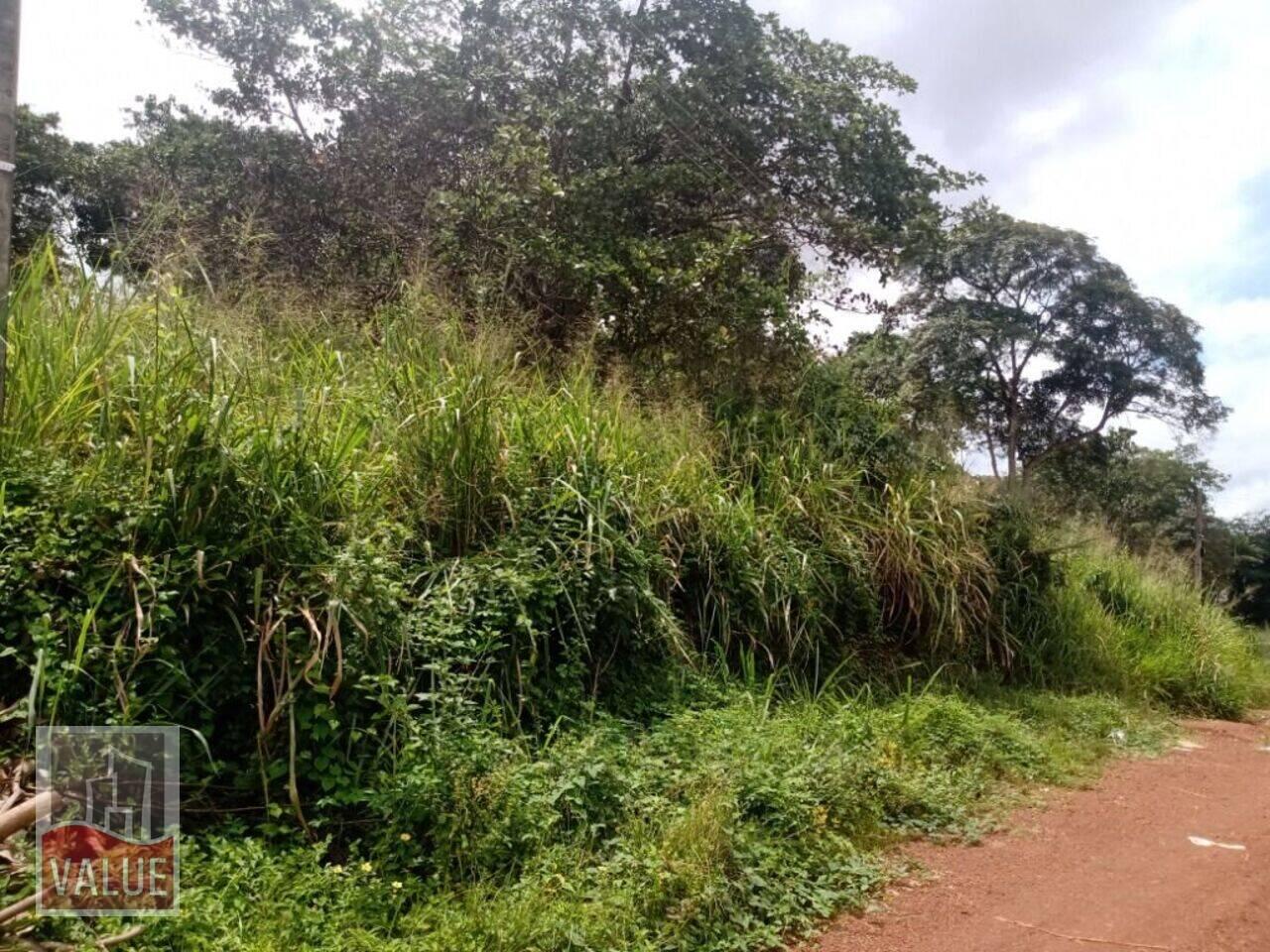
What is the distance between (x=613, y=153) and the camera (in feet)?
29.2

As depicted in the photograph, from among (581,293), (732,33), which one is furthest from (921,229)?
(581,293)

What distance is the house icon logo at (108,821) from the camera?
2.63m

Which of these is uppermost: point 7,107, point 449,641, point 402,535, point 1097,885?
point 7,107

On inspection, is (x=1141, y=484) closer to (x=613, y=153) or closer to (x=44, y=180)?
(x=613, y=153)

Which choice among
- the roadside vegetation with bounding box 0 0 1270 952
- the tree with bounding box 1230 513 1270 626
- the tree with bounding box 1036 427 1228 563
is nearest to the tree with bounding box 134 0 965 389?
the roadside vegetation with bounding box 0 0 1270 952

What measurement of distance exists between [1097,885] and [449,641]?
9.81ft

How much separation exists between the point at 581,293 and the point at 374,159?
2917mm

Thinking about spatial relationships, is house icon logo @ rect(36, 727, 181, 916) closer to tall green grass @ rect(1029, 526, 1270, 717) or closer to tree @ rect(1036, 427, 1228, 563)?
tall green grass @ rect(1029, 526, 1270, 717)

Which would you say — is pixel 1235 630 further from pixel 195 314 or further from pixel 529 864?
pixel 195 314

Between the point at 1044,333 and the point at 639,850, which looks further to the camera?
the point at 1044,333

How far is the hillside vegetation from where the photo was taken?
3158 millimetres

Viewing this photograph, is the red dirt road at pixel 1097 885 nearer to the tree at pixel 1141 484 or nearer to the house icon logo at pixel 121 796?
the house icon logo at pixel 121 796

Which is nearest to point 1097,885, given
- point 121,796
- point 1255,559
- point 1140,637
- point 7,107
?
point 121,796

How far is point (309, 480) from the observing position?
12.7 ft
